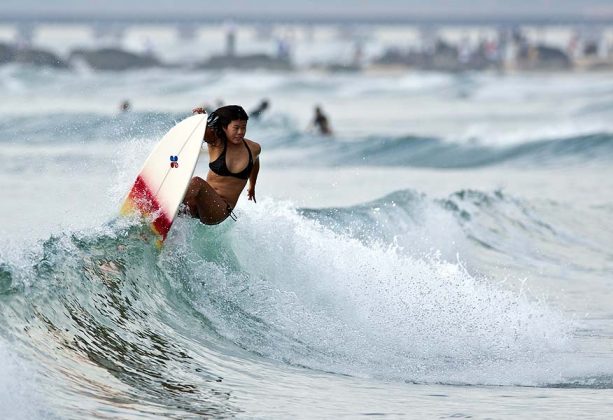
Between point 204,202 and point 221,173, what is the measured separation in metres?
0.23

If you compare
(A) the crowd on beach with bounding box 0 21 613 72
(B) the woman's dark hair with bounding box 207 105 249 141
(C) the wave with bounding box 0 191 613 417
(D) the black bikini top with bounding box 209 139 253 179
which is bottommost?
(C) the wave with bounding box 0 191 613 417

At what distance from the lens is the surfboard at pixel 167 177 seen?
8539mm

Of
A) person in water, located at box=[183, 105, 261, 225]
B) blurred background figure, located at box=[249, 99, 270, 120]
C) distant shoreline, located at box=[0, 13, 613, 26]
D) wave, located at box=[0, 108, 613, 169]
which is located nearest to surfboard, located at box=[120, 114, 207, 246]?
person in water, located at box=[183, 105, 261, 225]

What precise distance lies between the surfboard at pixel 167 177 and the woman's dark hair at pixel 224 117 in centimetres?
10

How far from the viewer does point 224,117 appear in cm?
834

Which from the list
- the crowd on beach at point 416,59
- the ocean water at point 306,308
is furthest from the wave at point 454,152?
the crowd on beach at point 416,59

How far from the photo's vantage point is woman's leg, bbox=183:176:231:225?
336 inches

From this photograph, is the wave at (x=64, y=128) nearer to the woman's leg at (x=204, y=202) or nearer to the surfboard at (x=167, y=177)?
the surfboard at (x=167, y=177)

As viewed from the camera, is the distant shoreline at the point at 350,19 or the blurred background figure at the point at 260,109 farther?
the distant shoreline at the point at 350,19

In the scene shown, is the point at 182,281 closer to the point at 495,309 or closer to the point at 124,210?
the point at 124,210

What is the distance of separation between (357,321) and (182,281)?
1.32 m

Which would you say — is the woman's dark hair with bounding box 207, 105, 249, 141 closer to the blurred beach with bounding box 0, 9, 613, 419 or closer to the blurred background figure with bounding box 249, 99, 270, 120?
the blurred beach with bounding box 0, 9, 613, 419

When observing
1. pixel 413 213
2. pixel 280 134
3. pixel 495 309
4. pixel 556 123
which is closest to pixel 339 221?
pixel 413 213

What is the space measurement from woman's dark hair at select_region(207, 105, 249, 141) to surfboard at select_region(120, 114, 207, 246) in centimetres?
10
